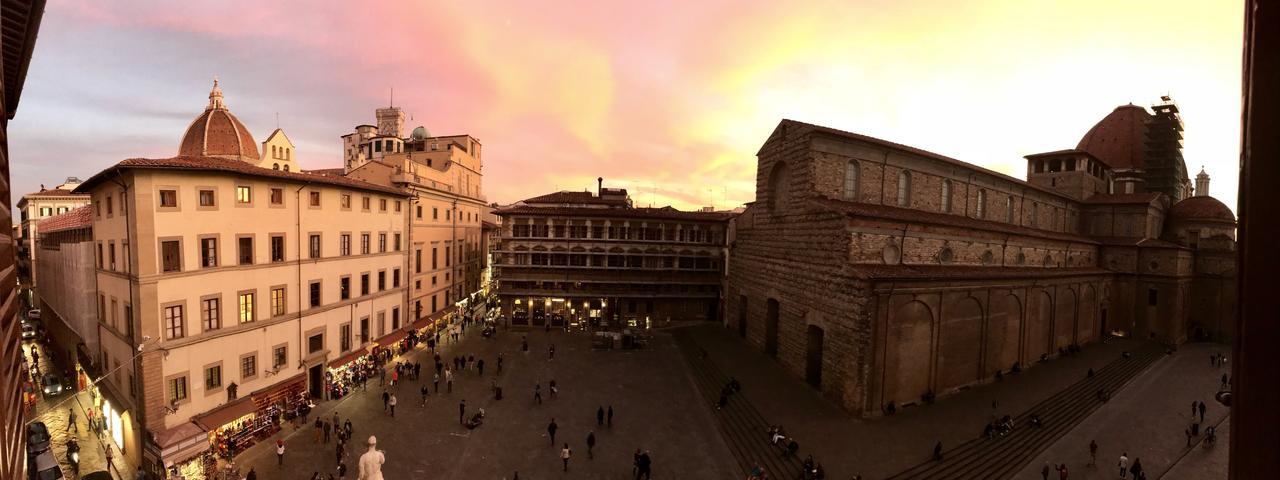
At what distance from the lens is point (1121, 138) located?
5009 cm

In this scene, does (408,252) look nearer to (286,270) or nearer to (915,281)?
(286,270)

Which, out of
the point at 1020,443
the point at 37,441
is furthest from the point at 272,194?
the point at 1020,443

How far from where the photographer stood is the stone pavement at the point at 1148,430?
18844 millimetres

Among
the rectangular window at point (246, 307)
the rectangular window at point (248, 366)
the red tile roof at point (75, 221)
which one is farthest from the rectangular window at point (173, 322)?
the red tile roof at point (75, 221)

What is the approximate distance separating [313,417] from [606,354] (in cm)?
1776

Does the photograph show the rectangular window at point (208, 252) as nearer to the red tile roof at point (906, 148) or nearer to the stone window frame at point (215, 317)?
the stone window frame at point (215, 317)

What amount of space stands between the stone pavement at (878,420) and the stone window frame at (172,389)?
2403 cm

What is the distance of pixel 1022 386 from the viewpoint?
25.5 metres

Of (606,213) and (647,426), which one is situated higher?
(606,213)

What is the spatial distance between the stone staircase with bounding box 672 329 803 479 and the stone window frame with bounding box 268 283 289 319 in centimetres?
2223

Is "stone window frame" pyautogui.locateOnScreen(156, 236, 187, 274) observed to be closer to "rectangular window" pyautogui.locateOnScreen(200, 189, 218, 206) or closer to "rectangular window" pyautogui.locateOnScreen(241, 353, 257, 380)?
"rectangular window" pyautogui.locateOnScreen(200, 189, 218, 206)

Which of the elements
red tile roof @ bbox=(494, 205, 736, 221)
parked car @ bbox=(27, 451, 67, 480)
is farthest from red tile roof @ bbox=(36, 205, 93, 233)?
red tile roof @ bbox=(494, 205, 736, 221)

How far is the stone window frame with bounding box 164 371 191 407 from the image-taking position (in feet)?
58.3

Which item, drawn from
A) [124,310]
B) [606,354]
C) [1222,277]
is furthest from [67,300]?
[1222,277]
